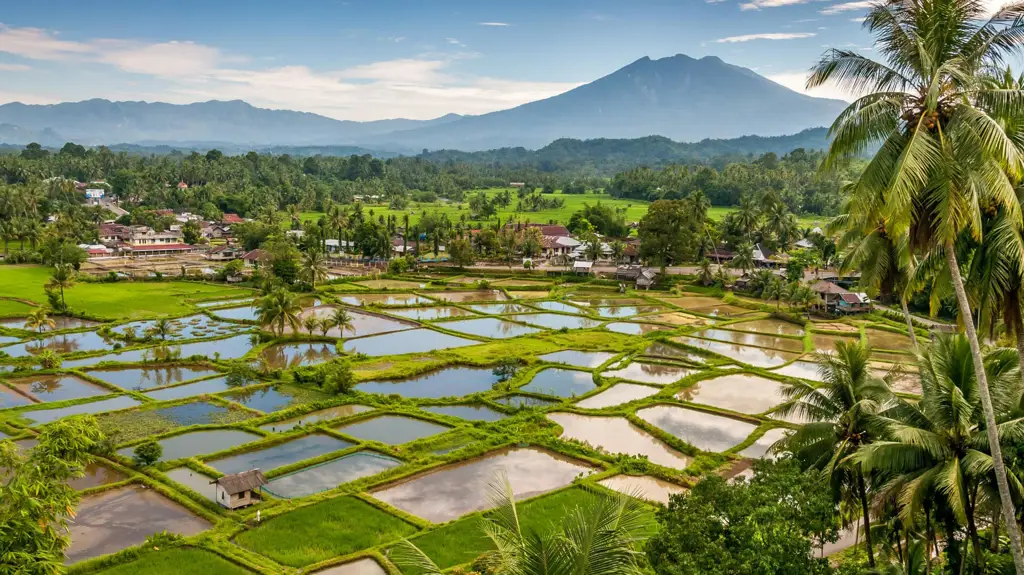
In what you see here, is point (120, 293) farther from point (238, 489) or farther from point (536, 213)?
point (536, 213)

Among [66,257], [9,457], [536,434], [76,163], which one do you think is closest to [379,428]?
[536,434]

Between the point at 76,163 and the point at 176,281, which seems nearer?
the point at 176,281

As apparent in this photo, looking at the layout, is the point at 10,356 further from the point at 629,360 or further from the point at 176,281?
the point at 629,360

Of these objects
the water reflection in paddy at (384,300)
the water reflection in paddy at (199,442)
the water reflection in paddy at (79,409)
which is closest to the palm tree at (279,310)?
the water reflection in paddy at (79,409)

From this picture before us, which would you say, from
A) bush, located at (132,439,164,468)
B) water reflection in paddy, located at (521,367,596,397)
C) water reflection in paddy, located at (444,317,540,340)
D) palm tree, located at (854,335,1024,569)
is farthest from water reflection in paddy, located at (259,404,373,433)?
palm tree, located at (854,335,1024,569)

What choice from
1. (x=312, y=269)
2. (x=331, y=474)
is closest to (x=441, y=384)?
(x=331, y=474)
